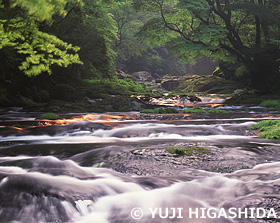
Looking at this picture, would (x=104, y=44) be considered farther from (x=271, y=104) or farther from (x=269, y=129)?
(x=269, y=129)

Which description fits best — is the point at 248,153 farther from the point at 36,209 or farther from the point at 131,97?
the point at 131,97

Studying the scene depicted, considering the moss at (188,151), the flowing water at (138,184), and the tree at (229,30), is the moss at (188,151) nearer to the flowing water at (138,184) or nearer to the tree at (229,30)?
the flowing water at (138,184)

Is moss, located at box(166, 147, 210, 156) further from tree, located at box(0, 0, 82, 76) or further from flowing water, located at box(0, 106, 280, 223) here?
tree, located at box(0, 0, 82, 76)

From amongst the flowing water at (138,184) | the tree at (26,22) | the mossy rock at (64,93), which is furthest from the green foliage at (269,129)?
the mossy rock at (64,93)

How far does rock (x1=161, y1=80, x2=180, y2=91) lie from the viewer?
39406 mm

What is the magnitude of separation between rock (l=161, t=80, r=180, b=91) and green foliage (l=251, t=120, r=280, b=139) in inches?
1288

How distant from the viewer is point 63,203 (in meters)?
2.57

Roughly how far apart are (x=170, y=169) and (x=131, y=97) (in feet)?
41.0

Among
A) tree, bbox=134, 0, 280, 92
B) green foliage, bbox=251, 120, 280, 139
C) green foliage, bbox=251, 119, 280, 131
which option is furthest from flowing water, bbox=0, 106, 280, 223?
tree, bbox=134, 0, 280, 92

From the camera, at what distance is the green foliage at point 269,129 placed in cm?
554

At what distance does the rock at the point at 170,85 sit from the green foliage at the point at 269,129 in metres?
32.7

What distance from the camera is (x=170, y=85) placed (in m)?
40.0

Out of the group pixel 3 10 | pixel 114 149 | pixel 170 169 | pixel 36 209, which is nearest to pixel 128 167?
pixel 170 169

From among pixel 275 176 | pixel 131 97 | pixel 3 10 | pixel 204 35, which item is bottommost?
pixel 275 176
